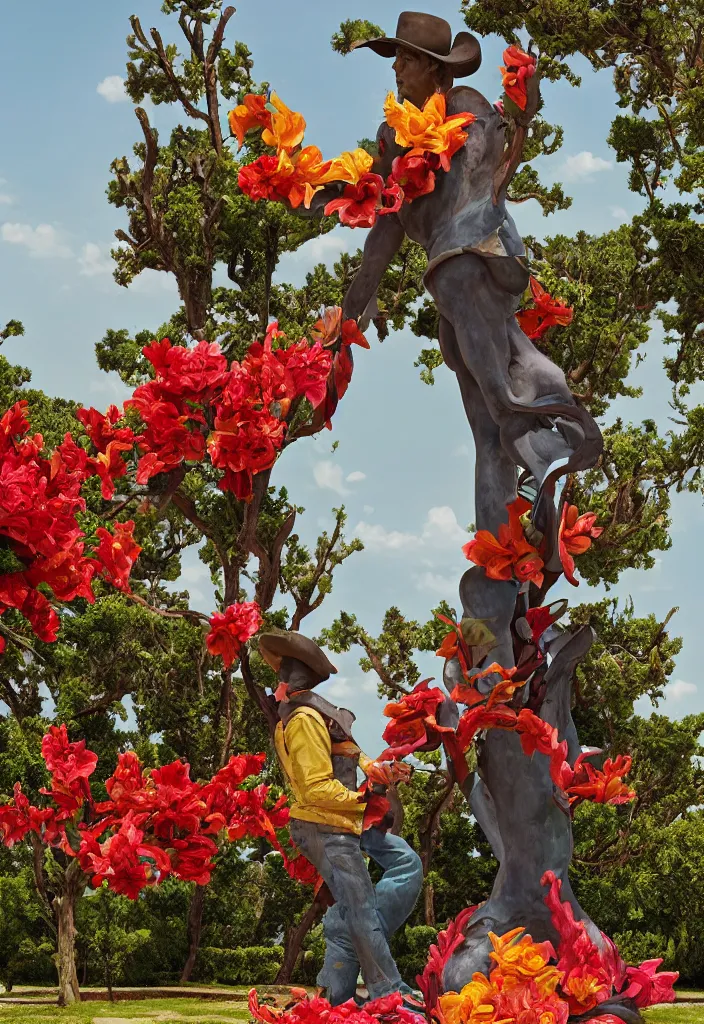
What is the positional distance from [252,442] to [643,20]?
7177 mm

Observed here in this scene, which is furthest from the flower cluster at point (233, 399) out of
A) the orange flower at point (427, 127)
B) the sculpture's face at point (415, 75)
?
the sculpture's face at point (415, 75)

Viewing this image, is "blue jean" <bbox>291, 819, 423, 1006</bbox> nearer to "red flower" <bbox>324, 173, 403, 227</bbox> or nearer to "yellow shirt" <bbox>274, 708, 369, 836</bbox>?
"yellow shirt" <bbox>274, 708, 369, 836</bbox>

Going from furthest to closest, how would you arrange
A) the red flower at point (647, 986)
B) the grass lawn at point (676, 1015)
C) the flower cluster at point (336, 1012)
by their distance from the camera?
the grass lawn at point (676, 1015) < the red flower at point (647, 986) < the flower cluster at point (336, 1012)

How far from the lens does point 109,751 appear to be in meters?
10.3

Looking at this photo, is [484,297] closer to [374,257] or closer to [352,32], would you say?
[374,257]

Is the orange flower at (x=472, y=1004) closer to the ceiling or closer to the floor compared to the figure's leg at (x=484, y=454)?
closer to the floor

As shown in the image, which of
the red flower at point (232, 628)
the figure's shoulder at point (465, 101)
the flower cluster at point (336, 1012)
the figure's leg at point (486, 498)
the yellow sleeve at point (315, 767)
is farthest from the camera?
the red flower at point (232, 628)

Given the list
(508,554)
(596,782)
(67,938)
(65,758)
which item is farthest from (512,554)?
(67,938)

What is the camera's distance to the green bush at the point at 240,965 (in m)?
9.38

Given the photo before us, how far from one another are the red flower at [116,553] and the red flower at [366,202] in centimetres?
122

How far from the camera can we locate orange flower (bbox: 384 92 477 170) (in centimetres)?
334

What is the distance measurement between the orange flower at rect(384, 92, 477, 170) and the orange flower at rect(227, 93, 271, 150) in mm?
386

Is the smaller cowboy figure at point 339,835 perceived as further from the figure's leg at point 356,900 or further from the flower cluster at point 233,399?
the flower cluster at point 233,399

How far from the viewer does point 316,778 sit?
364 cm
